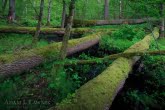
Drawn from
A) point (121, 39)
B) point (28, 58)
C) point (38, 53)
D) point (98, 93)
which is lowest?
point (98, 93)

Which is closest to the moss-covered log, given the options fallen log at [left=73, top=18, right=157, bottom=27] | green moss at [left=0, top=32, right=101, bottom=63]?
green moss at [left=0, top=32, right=101, bottom=63]

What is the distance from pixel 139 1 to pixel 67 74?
14.7 ft

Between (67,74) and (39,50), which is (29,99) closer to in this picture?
(67,74)

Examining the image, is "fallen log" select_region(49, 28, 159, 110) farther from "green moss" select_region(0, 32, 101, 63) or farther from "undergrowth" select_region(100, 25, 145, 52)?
"undergrowth" select_region(100, 25, 145, 52)

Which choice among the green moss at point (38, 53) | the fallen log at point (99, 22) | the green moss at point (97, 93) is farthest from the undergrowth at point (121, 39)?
the green moss at point (97, 93)

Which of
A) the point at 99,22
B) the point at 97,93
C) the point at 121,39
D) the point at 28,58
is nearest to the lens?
the point at 97,93

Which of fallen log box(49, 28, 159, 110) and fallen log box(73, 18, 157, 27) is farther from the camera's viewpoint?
fallen log box(73, 18, 157, 27)

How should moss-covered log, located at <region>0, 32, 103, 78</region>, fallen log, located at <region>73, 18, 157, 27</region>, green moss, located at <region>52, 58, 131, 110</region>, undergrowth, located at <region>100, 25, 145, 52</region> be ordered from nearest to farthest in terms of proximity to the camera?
green moss, located at <region>52, 58, 131, 110</region> → moss-covered log, located at <region>0, 32, 103, 78</region> → undergrowth, located at <region>100, 25, 145, 52</region> → fallen log, located at <region>73, 18, 157, 27</region>

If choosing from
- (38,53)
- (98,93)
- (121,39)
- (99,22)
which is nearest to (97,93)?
(98,93)

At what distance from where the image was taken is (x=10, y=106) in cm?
695

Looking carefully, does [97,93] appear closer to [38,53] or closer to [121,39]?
[38,53]

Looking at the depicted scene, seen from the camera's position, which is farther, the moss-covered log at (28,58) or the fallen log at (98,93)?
the moss-covered log at (28,58)

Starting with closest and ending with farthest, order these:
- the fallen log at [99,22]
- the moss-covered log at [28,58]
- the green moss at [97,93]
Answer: the green moss at [97,93]
the moss-covered log at [28,58]
the fallen log at [99,22]

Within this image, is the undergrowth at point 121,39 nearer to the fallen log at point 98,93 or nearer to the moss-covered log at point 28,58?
the moss-covered log at point 28,58
